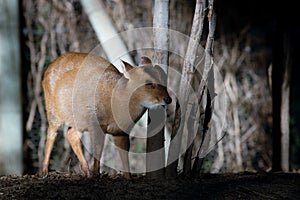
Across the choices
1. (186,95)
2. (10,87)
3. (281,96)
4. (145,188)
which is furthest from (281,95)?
(10,87)

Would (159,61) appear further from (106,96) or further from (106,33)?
(106,33)

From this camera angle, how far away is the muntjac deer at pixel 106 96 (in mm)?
3334

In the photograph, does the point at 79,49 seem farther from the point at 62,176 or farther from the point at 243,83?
the point at 62,176

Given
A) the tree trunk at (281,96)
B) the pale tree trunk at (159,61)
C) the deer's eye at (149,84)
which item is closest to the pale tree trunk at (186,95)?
the pale tree trunk at (159,61)

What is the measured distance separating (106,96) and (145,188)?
71 cm

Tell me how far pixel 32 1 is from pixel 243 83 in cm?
283

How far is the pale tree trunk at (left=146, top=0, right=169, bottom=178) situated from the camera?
129 inches

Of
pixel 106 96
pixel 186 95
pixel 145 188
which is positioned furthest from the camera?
pixel 106 96

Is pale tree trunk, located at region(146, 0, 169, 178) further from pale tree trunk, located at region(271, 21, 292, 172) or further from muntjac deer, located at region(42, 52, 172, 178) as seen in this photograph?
pale tree trunk, located at region(271, 21, 292, 172)

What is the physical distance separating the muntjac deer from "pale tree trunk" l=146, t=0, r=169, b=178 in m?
0.08

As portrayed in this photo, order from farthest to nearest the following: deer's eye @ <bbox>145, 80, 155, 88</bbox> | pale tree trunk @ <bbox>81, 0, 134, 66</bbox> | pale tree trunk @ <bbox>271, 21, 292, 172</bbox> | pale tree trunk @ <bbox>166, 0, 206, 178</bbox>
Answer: pale tree trunk @ <bbox>271, 21, 292, 172</bbox> → pale tree trunk @ <bbox>81, 0, 134, 66</bbox> → deer's eye @ <bbox>145, 80, 155, 88</bbox> → pale tree trunk @ <bbox>166, 0, 206, 178</bbox>

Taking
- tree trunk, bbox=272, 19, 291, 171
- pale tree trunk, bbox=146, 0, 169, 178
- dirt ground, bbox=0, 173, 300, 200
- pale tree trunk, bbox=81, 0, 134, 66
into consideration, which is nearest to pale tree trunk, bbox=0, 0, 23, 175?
pale tree trunk, bbox=81, 0, 134, 66

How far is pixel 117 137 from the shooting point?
3568 millimetres

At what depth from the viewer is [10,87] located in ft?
14.4
